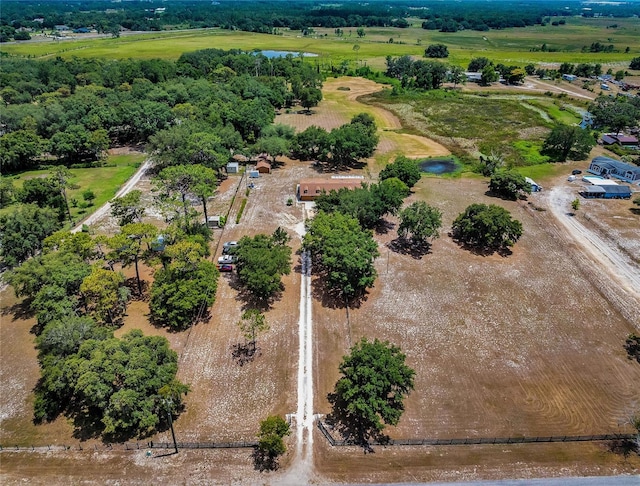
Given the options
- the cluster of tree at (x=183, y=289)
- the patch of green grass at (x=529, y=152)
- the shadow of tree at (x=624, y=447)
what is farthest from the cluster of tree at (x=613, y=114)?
the cluster of tree at (x=183, y=289)

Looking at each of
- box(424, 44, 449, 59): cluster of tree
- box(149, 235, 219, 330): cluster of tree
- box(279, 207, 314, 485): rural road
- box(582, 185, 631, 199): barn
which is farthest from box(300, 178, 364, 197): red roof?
box(424, 44, 449, 59): cluster of tree

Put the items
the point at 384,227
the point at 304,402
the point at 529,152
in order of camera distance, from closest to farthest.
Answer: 1. the point at 304,402
2. the point at 384,227
3. the point at 529,152

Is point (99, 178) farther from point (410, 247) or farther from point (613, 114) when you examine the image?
point (613, 114)

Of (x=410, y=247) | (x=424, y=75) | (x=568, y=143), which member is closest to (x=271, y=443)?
(x=410, y=247)

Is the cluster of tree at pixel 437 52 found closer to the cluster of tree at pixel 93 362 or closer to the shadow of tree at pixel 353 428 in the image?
the cluster of tree at pixel 93 362

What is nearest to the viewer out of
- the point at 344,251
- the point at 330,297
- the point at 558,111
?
the point at 344,251

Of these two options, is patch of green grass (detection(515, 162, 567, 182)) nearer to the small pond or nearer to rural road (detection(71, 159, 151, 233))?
the small pond

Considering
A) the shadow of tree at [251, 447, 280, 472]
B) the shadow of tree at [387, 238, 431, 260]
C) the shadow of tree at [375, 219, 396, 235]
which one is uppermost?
the shadow of tree at [251, 447, 280, 472]

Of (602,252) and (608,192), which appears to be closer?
(602,252)
